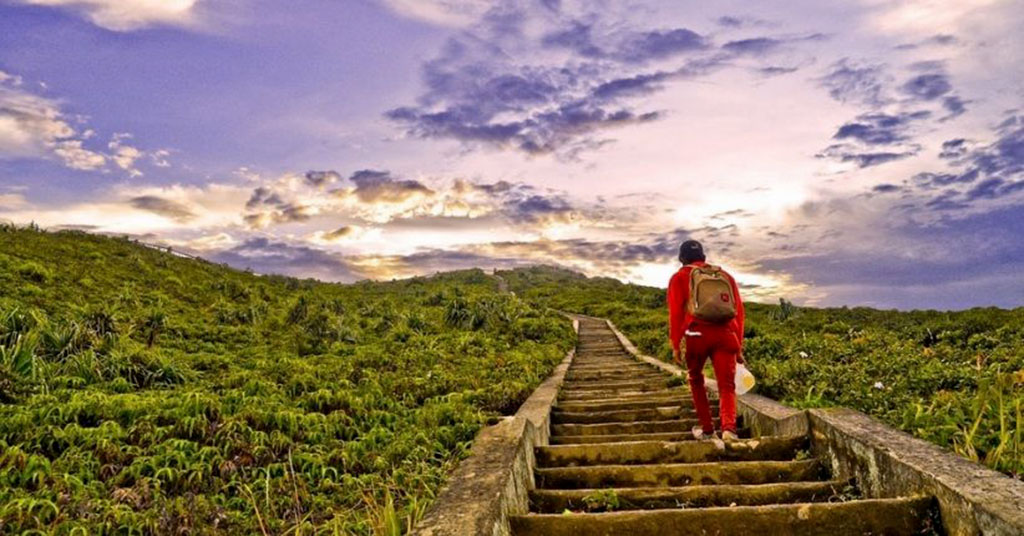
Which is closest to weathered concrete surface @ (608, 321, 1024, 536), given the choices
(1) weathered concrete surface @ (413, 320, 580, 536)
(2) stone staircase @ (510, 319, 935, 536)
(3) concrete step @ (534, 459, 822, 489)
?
(2) stone staircase @ (510, 319, 935, 536)

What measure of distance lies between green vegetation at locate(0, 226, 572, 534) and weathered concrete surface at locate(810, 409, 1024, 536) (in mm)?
3054

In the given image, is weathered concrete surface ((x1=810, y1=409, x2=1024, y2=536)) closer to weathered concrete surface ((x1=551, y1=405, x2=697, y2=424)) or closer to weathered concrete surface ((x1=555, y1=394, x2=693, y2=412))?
weathered concrete surface ((x1=551, y1=405, x2=697, y2=424))

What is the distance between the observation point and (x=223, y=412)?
699cm

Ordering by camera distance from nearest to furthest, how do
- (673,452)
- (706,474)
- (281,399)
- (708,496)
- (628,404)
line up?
1. (708,496)
2. (706,474)
3. (673,452)
4. (281,399)
5. (628,404)

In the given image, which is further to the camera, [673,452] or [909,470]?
[673,452]

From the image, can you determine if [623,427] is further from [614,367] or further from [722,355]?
[614,367]

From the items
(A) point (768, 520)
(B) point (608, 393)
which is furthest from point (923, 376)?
(A) point (768, 520)

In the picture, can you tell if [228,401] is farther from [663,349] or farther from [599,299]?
[599,299]

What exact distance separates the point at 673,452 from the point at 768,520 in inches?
67.9

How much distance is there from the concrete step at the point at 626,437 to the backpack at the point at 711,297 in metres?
1.49

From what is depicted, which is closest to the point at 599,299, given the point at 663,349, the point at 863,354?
the point at 663,349

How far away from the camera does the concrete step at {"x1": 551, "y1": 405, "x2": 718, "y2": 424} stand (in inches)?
299

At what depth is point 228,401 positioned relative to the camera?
→ 7402 mm

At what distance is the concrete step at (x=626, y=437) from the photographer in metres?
6.43
